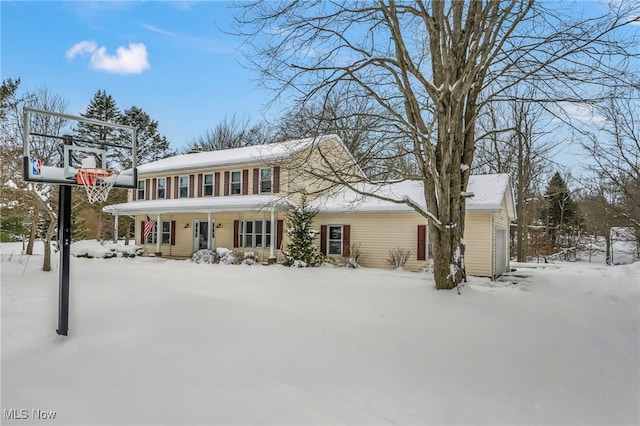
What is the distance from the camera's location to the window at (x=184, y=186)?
779 inches

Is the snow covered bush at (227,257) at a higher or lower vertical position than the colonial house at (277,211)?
lower

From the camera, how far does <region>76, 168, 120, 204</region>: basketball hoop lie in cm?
502

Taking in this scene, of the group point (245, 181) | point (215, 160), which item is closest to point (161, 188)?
point (215, 160)

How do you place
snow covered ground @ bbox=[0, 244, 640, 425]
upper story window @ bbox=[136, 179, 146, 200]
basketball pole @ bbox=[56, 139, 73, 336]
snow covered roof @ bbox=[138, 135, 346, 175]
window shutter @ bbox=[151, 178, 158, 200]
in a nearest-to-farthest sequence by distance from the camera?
snow covered ground @ bbox=[0, 244, 640, 425], basketball pole @ bbox=[56, 139, 73, 336], snow covered roof @ bbox=[138, 135, 346, 175], window shutter @ bbox=[151, 178, 158, 200], upper story window @ bbox=[136, 179, 146, 200]

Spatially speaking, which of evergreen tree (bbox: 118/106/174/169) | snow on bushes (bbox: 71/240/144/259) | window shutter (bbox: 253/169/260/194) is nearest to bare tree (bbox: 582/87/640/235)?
window shutter (bbox: 253/169/260/194)

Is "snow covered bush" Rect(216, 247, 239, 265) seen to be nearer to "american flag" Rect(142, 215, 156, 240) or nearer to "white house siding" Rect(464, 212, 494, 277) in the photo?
"american flag" Rect(142, 215, 156, 240)

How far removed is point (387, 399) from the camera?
354cm

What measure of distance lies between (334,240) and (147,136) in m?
27.1

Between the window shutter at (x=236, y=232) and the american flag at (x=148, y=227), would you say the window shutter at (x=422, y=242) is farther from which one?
the american flag at (x=148, y=227)

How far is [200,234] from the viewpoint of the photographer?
1920cm

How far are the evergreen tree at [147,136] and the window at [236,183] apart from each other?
2083 cm

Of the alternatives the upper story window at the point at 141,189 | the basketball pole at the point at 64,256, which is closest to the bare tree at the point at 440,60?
the basketball pole at the point at 64,256

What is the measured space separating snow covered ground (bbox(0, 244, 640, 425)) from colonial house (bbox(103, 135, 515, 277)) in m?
4.27

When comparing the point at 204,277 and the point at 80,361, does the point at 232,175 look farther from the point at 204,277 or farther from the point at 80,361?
the point at 80,361
